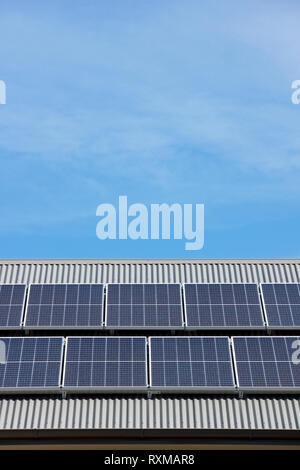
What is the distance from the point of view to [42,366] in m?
16.9

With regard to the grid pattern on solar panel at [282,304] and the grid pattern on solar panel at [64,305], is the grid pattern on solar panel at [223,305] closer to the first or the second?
the grid pattern on solar panel at [282,304]

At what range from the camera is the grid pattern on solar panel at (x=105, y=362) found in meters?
16.4

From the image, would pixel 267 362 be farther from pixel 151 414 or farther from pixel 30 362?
pixel 30 362

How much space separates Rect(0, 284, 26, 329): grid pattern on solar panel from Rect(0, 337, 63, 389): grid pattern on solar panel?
1.02m

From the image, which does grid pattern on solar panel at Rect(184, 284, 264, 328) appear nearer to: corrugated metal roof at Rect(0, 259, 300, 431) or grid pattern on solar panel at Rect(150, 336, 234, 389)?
grid pattern on solar panel at Rect(150, 336, 234, 389)

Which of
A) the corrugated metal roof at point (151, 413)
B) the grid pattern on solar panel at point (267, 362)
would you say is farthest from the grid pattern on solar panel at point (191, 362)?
the corrugated metal roof at point (151, 413)

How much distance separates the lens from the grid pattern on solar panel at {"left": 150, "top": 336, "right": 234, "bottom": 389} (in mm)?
16484

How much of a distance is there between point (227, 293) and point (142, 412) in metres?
6.48

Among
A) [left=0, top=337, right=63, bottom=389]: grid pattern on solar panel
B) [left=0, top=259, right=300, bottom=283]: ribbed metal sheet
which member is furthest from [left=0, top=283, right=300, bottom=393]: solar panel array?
[left=0, top=259, right=300, bottom=283]: ribbed metal sheet

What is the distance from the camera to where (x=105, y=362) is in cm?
1705

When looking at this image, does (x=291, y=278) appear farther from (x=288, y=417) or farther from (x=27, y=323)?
(x=27, y=323)

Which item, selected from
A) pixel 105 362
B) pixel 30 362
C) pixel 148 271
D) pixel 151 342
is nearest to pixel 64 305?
pixel 30 362
